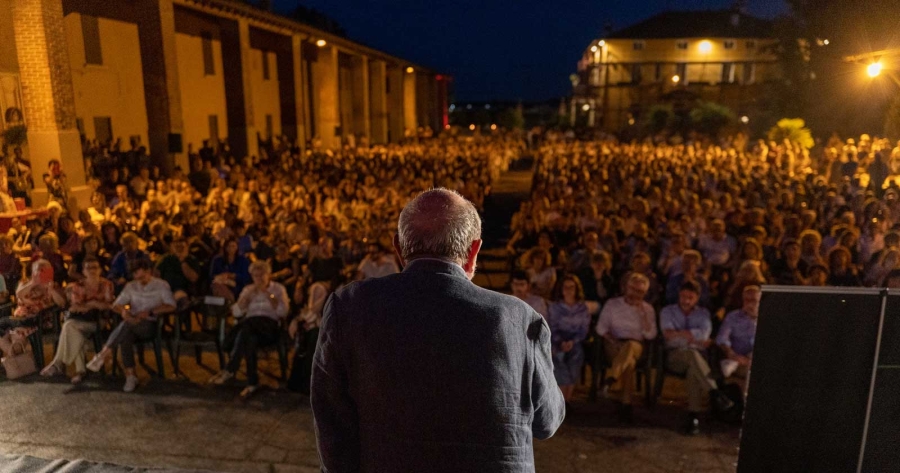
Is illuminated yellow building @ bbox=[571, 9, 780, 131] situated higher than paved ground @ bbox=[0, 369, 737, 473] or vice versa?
illuminated yellow building @ bbox=[571, 9, 780, 131]

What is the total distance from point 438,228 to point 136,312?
5052 millimetres

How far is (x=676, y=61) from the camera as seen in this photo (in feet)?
176

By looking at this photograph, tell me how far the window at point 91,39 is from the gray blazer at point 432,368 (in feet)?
55.5

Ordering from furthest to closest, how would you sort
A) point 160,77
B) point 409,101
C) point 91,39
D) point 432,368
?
point 409,101 → point 160,77 → point 91,39 → point 432,368

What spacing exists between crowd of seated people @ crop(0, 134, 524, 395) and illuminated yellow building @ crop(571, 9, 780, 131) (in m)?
46.2

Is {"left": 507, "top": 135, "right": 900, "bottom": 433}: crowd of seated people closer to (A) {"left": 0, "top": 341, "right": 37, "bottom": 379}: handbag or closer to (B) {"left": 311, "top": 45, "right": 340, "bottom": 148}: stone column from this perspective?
(A) {"left": 0, "top": 341, "right": 37, "bottom": 379}: handbag

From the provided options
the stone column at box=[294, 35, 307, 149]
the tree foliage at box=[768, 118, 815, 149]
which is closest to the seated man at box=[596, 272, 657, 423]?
the tree foliage at box=[768, 118, 815, 149]

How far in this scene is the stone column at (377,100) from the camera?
36.7 m

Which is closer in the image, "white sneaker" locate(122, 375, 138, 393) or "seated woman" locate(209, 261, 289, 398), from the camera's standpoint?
"white sneaker" locate(122, 375, 138, 393)

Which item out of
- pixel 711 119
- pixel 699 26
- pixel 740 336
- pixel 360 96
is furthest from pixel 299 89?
pixel 699 26

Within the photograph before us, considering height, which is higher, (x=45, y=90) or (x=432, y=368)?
(x=45, y=90)

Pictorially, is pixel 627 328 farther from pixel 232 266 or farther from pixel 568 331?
pixel 232 266

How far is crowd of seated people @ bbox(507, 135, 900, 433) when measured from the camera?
17.1 ft

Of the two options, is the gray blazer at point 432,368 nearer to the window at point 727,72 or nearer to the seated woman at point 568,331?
the seated woman at point 568,331
